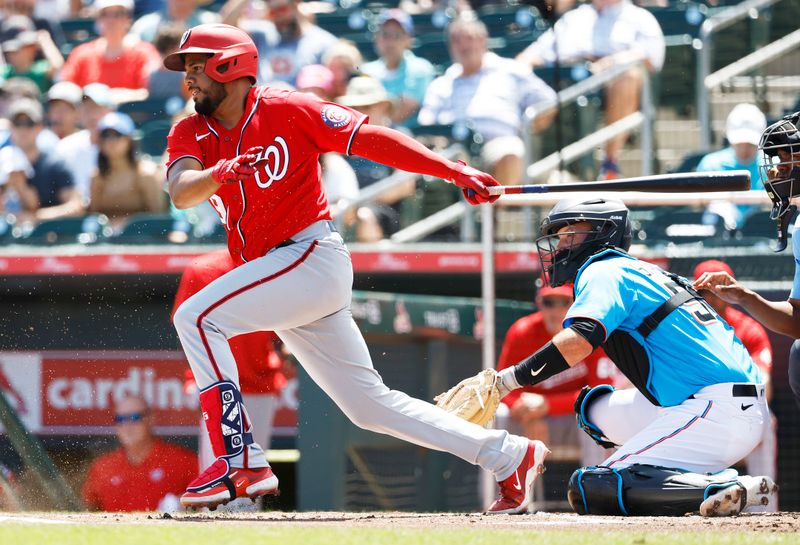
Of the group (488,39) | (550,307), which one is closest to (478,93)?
(488,39)

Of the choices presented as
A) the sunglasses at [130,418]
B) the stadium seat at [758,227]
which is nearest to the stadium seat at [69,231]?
the sunglasses at [130,418]

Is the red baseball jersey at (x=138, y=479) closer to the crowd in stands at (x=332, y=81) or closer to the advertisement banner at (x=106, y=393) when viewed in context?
the advertisement banner at (x=106, y=393)

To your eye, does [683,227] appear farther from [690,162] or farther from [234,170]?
[234,170]

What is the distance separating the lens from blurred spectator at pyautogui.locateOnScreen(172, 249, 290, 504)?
637cm

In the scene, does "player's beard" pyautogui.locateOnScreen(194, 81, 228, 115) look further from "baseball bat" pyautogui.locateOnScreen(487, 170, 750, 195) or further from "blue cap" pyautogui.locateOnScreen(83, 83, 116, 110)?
"blue cap" pyautogui.locateOnScreen(83, 83, 116, 110)

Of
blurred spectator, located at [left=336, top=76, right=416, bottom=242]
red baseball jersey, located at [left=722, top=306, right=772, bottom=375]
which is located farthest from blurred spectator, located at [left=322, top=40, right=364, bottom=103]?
red baseball jersey, located at [left=722, top=306, right=772, bottom=375]

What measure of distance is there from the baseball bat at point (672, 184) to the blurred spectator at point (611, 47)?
305 centimetres

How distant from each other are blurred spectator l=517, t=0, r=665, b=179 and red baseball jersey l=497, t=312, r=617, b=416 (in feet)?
4.95

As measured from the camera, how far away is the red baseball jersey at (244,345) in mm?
6371

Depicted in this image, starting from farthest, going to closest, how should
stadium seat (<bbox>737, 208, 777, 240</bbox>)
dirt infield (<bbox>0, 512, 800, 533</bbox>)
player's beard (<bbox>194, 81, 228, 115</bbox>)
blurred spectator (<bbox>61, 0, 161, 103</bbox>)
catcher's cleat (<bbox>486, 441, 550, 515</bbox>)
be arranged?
blurred spectator (<bbox>61, 0, 161, 103</bbox>) < stadium seat (<bbox>737, 208, 777, 240</bbox>) < catcher's cleat (<bbox>486, 441, 550, 515</bbox>) < player's beard (<bbox>194, 81, 228, 115</bbox>) < dirt infield (<bbox>0, 512, 800, 533</bbox>)

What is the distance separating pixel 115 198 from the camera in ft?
29.1

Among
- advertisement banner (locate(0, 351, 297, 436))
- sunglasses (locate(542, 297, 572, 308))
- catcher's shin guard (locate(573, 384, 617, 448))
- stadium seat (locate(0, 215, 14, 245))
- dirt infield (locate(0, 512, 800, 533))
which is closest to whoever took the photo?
dirt infield (locate(0, 512, 800, 533))

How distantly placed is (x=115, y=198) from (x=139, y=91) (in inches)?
71.9

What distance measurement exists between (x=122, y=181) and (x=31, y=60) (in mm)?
3044
